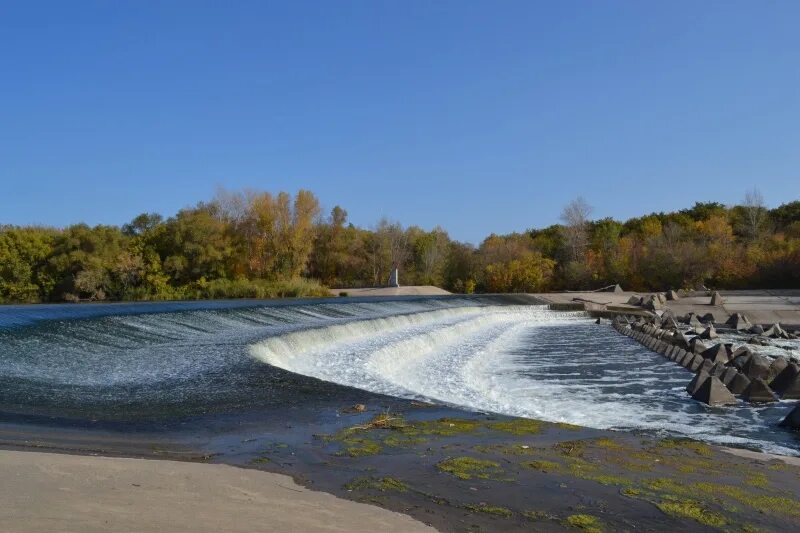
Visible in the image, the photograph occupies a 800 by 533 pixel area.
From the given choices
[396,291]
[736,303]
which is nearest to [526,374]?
[736,303]

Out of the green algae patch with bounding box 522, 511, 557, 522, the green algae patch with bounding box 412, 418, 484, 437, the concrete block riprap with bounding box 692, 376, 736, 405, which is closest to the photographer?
the green algae patch with bounding box 522, 511, 557, 522

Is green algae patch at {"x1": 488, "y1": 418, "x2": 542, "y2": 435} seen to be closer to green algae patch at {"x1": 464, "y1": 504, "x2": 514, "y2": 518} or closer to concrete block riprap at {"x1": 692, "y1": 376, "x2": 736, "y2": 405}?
green algae patch at {"x1": 464, "y1": 504, "x2": 514, "y2": 518}

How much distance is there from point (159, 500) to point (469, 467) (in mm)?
2811

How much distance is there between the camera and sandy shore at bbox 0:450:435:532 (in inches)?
163

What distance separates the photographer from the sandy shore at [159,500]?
4133 mm

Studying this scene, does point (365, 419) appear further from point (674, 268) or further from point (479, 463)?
point (674, 268)

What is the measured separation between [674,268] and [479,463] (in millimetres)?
49695

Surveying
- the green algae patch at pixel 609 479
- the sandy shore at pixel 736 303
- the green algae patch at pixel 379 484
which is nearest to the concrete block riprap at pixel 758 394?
the green algae patch at pixel 609 479

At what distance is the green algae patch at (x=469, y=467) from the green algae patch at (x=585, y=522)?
110cm

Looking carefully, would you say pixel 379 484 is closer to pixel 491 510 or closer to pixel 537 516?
pixel 491 510

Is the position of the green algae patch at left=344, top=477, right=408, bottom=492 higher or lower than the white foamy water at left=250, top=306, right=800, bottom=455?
higher

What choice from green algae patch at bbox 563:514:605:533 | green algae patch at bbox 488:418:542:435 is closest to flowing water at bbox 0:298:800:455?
green algae patch at bbox 488:418:542:435

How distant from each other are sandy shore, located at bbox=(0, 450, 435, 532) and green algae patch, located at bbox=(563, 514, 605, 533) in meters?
1.10

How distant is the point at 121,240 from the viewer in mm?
46875
